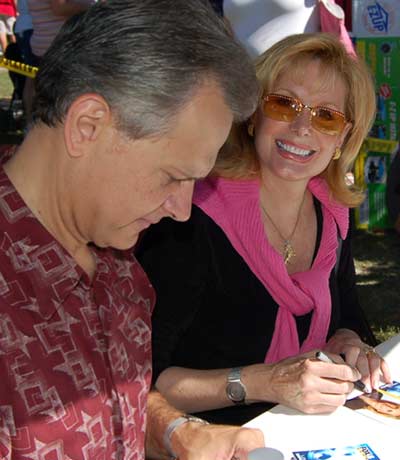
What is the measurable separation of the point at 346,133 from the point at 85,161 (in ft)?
3.94

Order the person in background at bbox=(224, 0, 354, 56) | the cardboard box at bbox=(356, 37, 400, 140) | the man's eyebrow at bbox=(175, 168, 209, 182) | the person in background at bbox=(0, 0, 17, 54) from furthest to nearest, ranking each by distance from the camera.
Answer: the person in background at bbox=(0, 0, 17, 54) < the cardboard box at bbox=(356, 37, 400, 140) < the person in background at bbox=(224, 0, 354, 56) < the man's eyebrow at bbox=(175, 168, 209, 182)

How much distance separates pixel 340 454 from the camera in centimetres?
145

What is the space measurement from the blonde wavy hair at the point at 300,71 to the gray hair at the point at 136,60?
873 mm

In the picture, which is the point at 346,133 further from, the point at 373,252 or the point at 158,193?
the point at 373,252

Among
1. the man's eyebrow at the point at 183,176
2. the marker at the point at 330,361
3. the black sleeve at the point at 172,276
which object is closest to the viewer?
the man's eyebrow at the point at 183,176

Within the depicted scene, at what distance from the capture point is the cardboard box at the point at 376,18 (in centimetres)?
470

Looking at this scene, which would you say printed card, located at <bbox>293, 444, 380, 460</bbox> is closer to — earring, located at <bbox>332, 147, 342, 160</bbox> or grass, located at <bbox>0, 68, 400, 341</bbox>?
earring, located at <bbox>332, 147, 342, 160</bbox>

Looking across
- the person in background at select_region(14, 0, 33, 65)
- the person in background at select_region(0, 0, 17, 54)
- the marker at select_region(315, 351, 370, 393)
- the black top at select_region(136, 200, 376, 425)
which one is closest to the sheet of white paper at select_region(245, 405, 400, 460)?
the marker at select_region(315, 351, 370, 393)

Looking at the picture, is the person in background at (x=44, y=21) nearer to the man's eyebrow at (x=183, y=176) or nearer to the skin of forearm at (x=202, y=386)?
the skin of forearm at (x=202, y=386)

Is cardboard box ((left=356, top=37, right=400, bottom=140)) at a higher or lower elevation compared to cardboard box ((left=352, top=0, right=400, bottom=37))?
lower

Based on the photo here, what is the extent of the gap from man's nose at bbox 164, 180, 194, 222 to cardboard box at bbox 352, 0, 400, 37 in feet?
12.7

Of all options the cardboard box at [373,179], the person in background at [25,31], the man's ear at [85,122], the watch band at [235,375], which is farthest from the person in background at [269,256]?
the person in background at [25,31]

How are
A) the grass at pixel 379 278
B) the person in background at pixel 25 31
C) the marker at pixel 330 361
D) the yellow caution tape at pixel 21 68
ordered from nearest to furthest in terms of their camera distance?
the marker at pixel 330 361 → the grass at pixel 379 278 → the yellow caution tape at pixel 21 68 → the person in background at pixel 25 31

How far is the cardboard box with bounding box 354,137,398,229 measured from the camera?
5.12 meters
